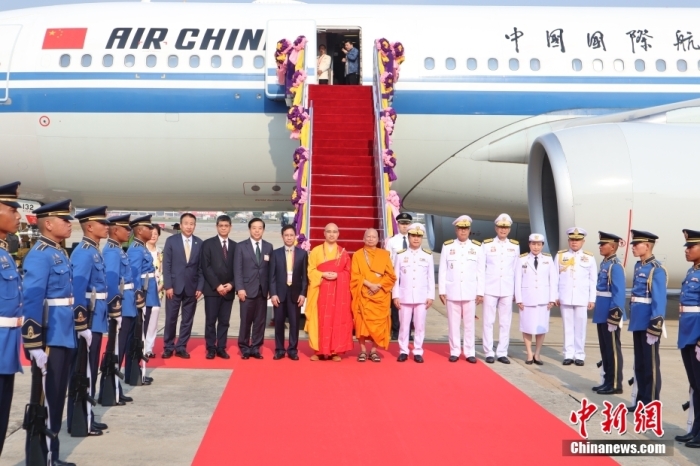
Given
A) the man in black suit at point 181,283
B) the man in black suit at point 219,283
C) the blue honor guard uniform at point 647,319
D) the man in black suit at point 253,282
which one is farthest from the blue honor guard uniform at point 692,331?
the man in black suit at point 181,283

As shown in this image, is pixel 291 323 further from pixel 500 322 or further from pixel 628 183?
pixel 628 183

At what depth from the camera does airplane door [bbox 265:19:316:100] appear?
40.3 feet

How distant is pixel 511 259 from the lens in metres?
9.00

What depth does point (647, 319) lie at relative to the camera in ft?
21.0

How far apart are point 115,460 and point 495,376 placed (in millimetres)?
4166

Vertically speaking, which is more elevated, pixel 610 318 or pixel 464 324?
pixel 610 318

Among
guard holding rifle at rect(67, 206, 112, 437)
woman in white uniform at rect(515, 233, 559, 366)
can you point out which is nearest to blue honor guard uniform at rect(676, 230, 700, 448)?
woman in white uniform at rect(515, 233, 559, 366)

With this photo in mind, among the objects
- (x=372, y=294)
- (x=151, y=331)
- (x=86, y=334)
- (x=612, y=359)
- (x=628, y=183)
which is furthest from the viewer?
(x=628, y=183)

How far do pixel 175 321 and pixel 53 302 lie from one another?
3779 millimetres

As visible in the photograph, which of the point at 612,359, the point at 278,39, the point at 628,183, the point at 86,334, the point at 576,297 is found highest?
the point at 278,39

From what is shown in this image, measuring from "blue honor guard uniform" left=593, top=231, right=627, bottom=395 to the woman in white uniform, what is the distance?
124 centimetres

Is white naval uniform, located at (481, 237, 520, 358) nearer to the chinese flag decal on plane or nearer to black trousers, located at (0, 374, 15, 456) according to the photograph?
black trousers, located at (0, 374, 15, 456)

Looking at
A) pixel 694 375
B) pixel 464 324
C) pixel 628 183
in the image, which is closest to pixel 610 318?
pixel 694 375

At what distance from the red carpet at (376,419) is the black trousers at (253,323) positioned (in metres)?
0.32
